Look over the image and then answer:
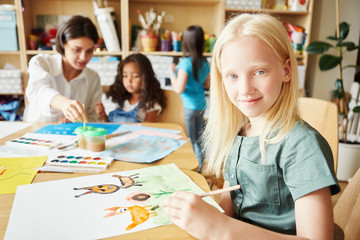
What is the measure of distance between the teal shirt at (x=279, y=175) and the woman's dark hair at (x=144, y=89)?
3.11 ft

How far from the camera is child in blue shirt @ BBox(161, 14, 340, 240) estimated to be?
49cm

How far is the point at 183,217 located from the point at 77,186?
12.2 inches

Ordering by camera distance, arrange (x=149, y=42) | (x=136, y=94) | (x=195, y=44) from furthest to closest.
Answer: (x=149, y=42) < (x=195, y=44) < (x=136, y=94)

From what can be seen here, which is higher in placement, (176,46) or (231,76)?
(176,46)

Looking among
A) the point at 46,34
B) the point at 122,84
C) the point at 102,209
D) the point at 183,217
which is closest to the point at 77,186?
the point at 102,209

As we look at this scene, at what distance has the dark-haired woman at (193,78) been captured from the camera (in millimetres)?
2117

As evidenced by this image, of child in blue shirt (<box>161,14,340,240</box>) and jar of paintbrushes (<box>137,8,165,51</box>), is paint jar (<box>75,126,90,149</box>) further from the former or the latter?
jar of paintbrushes (<box>137,8,165,51</box>)

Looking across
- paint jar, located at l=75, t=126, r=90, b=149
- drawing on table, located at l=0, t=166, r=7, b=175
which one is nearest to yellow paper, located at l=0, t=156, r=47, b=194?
drawing on table, located at l=0, t=166, r=7, b=175

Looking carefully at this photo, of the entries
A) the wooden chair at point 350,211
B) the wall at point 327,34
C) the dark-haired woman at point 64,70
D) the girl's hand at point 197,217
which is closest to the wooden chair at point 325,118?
the wooden chair at point 350,211

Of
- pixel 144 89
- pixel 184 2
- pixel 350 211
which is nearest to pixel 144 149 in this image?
pixel 350 211

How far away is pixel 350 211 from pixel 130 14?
98.4 inches

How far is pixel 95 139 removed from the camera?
0.91 m

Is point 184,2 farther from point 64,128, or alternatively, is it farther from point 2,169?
point 2,169

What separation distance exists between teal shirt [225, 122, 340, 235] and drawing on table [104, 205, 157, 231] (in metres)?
0.25
